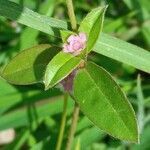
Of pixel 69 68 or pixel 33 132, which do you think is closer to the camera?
pixel 69 68

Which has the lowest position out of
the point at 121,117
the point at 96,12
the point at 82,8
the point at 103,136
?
the point at 103,136

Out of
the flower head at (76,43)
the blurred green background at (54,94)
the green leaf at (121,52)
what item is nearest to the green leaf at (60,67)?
the flower head at (76,43)

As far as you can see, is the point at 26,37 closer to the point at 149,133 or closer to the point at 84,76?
the point at 149,133

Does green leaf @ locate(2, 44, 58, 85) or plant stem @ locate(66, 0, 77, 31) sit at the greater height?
plant stem @ locate(66, 0, 77, 31)

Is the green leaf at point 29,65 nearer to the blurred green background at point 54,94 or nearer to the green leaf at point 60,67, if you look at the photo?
the green leaf at point 60,67

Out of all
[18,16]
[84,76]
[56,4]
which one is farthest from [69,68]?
[56,4]

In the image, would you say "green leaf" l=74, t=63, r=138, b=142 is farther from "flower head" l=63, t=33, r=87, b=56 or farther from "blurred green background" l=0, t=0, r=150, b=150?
"blurred green background" l=0, t=0, r=150, b=150

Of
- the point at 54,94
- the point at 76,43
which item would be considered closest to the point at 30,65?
the point at 76,43

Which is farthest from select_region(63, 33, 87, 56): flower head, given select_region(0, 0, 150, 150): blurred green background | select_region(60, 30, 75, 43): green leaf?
select_region(0, 0, 150, 150): blurred green background
